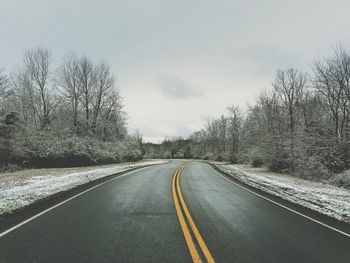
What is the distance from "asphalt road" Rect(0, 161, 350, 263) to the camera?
4.88m

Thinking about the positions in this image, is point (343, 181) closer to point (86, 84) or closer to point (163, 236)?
point (163, 236)

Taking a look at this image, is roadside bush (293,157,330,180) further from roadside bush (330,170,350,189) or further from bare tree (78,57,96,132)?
bare tree (78,57,96,132)

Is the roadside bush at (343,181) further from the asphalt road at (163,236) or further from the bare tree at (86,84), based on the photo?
the bare tree at (86,84)

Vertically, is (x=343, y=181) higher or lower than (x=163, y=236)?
higher

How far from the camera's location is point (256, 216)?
8.23 metres

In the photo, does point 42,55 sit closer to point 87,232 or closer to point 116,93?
point 116,93

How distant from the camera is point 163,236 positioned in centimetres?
595

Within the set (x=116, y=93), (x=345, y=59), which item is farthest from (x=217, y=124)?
(x=345, y=59)

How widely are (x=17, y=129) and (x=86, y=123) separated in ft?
53.7

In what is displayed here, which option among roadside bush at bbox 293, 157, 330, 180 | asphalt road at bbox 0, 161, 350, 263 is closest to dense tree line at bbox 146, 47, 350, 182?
roadside bush at bbox 293, 157, 330, 180

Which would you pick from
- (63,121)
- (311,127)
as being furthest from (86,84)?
(311,127)

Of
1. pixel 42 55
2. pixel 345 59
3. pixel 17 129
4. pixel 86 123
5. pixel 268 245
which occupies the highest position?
pixel 42 55

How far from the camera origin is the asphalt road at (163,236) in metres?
4.88

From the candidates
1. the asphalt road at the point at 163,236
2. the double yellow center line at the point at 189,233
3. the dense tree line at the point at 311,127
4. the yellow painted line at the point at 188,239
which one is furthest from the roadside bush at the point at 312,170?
the yellow painted line at the point at 188,239
